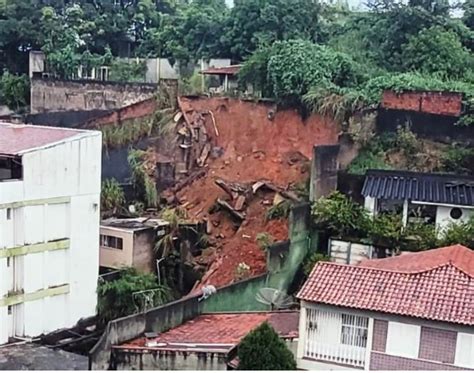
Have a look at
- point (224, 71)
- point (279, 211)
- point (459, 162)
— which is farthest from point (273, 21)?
point (459, 162)

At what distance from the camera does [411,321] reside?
431 inches

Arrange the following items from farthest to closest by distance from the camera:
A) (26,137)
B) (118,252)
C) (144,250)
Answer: (144,250)
(118,252)
(26,137)

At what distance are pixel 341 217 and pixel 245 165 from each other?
515 centimetres

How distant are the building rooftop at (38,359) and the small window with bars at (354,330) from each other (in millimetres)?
4532

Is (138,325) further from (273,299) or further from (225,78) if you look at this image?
(225,78)

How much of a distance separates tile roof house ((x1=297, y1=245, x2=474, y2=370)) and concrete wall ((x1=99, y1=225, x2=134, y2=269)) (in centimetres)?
622

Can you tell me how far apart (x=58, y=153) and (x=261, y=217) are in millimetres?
5347

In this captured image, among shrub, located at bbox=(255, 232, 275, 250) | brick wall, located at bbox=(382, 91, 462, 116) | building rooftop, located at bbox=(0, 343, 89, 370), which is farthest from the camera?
brick wall, located at bbox=(382, 91, 462, 116)

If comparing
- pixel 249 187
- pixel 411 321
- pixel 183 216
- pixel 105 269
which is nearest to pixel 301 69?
pixel 249 187

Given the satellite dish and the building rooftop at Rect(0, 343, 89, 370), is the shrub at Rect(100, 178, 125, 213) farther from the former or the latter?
the satellite dish

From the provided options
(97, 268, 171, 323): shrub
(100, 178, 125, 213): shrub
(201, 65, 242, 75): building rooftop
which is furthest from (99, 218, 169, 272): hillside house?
(201, 65, 242, 75): building rooftop

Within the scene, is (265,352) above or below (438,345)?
below

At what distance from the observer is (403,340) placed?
11.0 metres

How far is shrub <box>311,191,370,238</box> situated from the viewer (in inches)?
636
